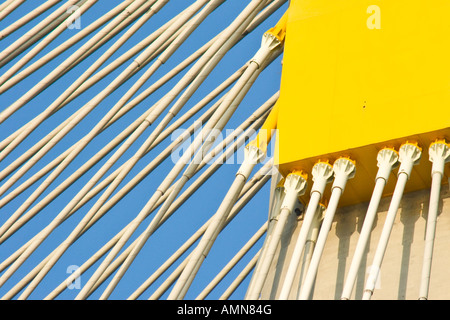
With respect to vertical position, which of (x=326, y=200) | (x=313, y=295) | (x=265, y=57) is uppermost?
(x=265, y=57)

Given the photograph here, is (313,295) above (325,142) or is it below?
below

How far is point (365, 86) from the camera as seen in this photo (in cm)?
1419

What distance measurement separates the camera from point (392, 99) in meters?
13.9

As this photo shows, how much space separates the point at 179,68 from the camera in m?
17.0

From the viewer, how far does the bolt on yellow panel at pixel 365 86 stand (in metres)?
13.8

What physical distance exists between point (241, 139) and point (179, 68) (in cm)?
116

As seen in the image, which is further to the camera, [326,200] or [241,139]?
[241,139]

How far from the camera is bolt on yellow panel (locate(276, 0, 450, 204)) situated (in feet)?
45.2

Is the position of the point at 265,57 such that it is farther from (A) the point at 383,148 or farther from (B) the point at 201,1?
(A) the point at 383,148

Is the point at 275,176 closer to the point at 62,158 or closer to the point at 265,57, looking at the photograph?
the point at 265,57
